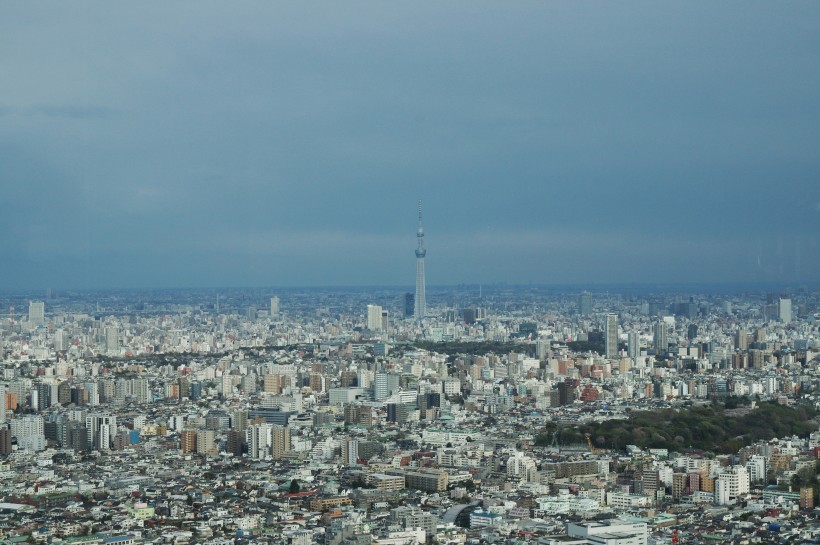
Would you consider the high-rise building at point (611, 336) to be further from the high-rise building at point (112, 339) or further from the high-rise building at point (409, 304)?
the high-rise building at point (112, 339)

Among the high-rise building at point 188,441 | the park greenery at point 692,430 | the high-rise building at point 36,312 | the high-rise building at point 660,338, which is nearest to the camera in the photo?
the park greenery at point 692,430

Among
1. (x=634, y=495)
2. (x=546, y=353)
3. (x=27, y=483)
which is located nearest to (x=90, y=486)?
(x=27, y=483)

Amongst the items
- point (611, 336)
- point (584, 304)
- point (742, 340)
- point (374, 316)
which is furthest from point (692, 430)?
point (374, 316)

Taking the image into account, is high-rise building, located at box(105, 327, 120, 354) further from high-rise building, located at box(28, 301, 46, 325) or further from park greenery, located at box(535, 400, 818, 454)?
park greenery, located at box(535, 400, 818, 454)

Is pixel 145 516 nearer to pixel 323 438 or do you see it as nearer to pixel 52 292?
pixel 323 438

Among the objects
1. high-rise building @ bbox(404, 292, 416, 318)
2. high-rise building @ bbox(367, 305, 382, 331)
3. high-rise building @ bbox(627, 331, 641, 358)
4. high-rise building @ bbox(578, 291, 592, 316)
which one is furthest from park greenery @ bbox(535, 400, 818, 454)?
high-rise building @ bbox(404, 292, 416, 318)

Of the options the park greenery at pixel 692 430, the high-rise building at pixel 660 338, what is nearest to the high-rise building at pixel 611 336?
the high-rise building at pixel 660 338

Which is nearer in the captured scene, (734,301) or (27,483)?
(27,483)
